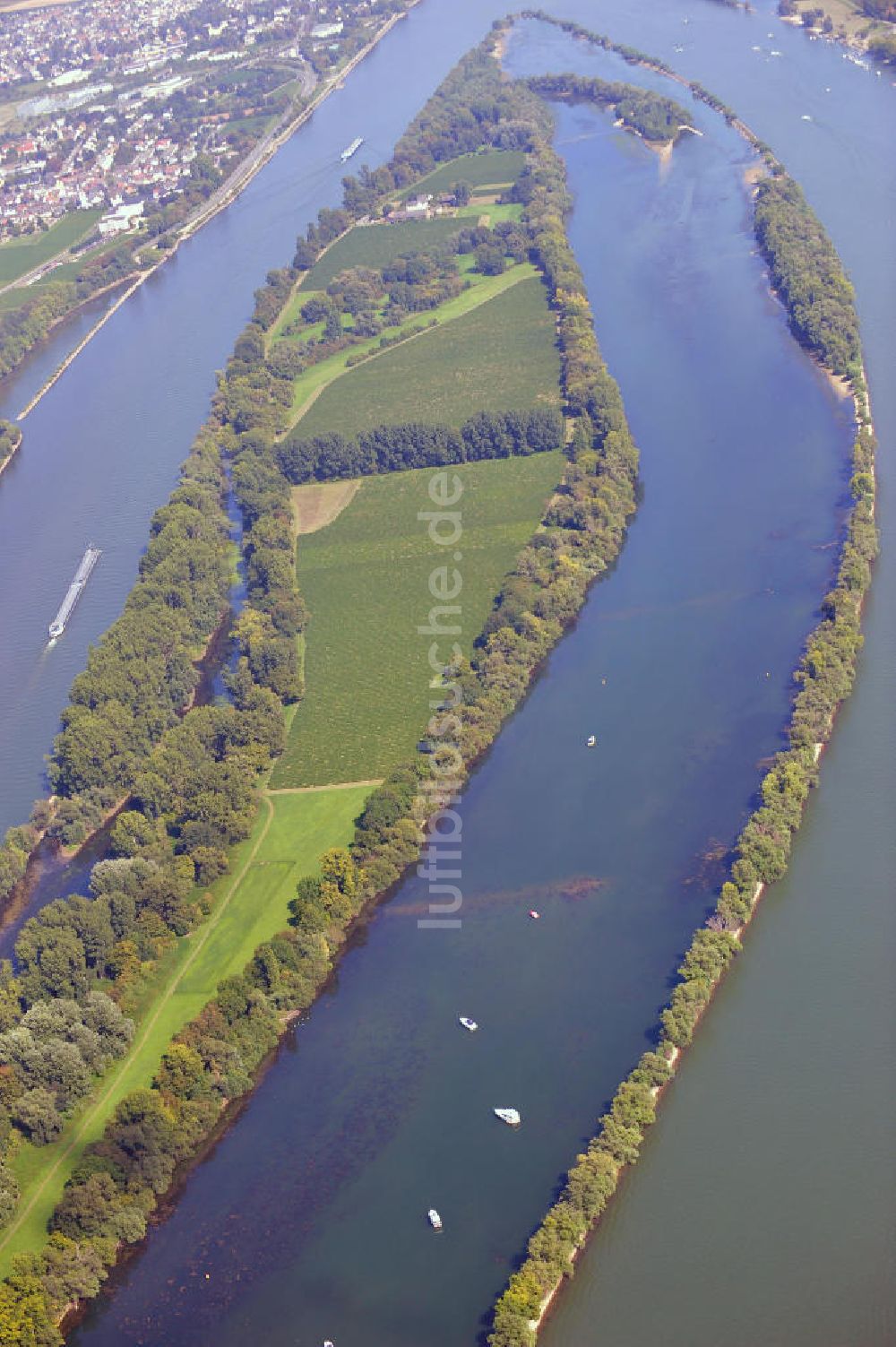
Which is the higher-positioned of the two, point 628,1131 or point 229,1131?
point 628,1131

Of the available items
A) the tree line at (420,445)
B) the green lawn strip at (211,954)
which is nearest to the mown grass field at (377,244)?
the tree line at (420,445)

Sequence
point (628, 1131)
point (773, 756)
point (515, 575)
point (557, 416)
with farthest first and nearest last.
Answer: point (557, 416) → point (515, 575) → point (773, 756) → point (628, 1131)

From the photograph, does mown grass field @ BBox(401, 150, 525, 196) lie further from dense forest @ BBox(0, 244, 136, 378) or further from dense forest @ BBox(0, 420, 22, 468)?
dense forest @ BBox(0, 420, 22, 468)

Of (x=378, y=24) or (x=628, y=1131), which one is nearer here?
(x=628, y=1131)

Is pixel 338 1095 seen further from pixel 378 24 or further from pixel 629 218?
pixel 378 24

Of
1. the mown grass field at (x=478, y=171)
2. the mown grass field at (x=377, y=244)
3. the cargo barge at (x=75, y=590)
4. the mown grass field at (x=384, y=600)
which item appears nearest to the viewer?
the mown grass field at (x=384, y=600)

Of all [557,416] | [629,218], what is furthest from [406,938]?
[629,218]

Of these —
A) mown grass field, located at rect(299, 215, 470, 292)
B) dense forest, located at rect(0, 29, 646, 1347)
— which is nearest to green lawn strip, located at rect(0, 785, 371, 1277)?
dense forest, located at rect(0, 29, 646, 1347)

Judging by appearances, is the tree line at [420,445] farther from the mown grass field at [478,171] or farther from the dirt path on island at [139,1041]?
the mown grass field at [478,171]

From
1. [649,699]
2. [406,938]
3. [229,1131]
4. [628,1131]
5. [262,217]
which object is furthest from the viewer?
[262,217]
